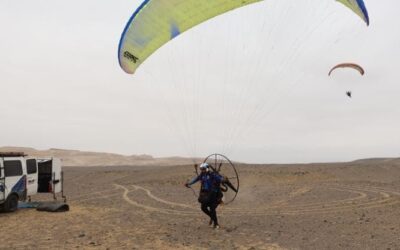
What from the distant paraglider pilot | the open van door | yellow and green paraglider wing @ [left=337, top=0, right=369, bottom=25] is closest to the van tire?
the open van door

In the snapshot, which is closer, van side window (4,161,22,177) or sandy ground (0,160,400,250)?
sandy ground (0,160,400,250)

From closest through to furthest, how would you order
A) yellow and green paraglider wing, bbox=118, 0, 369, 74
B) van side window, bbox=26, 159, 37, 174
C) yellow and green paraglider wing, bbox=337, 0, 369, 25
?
yellow and green paraglider wing, bbox=337, 0, 369, 25
yellow and green paraglider wing, bbox=118, 0, 369, 74
van side window, bbox=26, 159, 37, 174

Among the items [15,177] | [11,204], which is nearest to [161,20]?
[15,177]

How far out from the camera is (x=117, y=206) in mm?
17906

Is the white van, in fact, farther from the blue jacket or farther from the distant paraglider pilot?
the blue jacket

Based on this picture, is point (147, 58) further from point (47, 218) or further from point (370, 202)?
point (370, 202)

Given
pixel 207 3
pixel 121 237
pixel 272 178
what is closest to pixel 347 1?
pixel 207 3

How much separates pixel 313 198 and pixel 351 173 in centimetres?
2120

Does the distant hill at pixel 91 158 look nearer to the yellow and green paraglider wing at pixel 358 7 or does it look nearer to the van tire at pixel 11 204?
the van tire at pixel 11 204

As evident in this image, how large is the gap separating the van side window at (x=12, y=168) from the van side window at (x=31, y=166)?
0.53 meters

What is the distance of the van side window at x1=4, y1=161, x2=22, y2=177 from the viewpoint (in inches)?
583

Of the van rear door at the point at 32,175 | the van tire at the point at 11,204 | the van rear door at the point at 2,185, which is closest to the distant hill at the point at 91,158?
the van rear door at the point at 32,175

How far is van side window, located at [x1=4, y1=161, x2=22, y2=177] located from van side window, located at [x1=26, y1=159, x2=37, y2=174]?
53 centimetres

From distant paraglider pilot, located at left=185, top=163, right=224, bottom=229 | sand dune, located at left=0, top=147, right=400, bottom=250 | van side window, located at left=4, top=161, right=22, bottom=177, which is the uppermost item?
van side window, located at left=4, top=161, right=22, bottom=177
